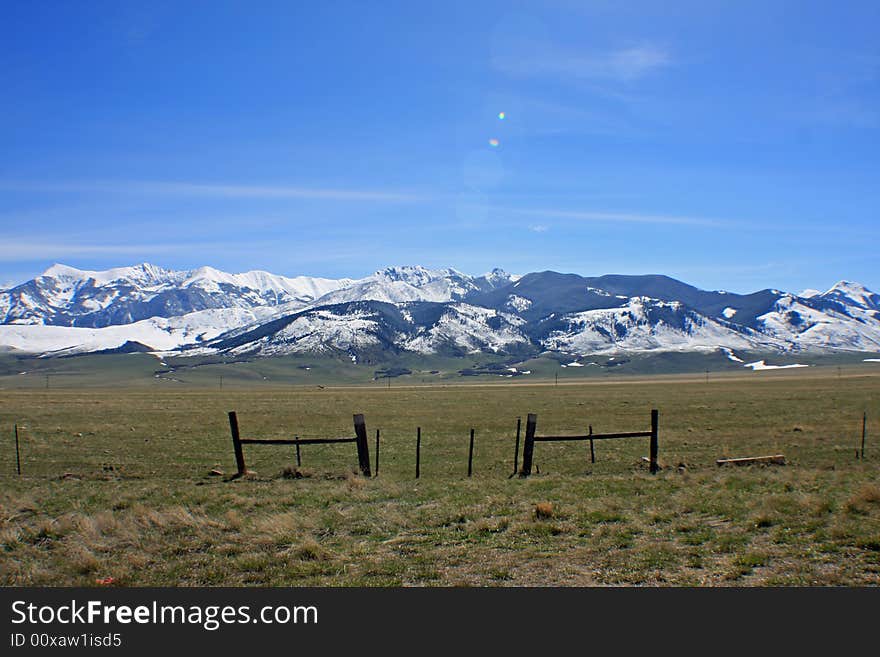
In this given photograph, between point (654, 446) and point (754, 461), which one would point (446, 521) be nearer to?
point (654, 446)

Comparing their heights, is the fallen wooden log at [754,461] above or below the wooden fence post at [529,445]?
below

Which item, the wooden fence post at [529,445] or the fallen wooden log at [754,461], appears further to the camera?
the fallen wooden log at [754,461]

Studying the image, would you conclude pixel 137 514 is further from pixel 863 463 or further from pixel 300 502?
pixel 863 463

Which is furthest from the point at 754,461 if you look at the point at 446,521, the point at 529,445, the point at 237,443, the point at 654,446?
the point at 237,443

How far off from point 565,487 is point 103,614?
13006 millimetres

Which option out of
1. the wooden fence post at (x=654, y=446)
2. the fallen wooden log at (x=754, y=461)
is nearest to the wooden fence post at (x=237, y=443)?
the wooden fence post at (x=654, y=446)

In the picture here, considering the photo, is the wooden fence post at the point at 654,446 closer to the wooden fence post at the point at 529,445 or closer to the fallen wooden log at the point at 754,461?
the fallen wooden log at the point at 754,461

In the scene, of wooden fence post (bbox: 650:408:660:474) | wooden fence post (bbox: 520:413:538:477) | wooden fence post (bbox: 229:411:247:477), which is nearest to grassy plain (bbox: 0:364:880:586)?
wooden fence post (bbox: 650:408:660:474)

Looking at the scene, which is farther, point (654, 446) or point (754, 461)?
point (754, 461)

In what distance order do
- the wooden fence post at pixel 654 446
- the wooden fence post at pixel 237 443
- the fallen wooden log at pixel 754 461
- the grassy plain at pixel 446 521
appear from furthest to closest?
the fallen wooden log at pixel 754 461
the wooden fence post at pixel 654 446
the wooden fence post at pixel 237 443
the grassy plain at pixel 446 521

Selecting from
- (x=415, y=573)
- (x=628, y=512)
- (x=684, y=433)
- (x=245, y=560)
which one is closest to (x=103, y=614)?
(x=245, y=560)

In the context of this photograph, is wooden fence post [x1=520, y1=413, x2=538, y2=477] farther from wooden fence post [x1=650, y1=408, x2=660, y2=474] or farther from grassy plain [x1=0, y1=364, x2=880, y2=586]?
wooden fence post [x1=650, y1=408, x2=660, y2=474]

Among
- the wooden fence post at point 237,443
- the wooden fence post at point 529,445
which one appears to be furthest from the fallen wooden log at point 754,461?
the wooden fence post at point 237,443

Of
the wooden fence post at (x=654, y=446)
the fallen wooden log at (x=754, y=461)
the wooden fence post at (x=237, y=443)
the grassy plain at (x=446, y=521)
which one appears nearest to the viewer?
the grassy plain at (x=446, y=521)
